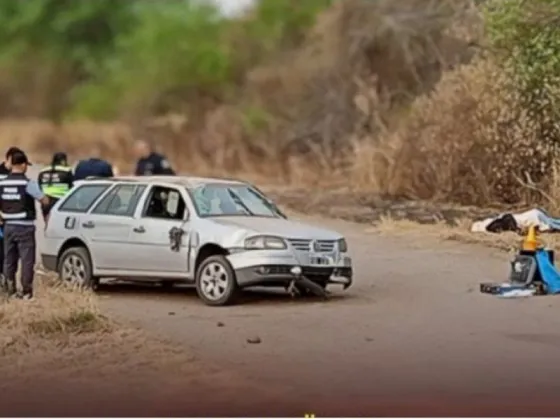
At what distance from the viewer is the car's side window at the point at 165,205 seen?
1736cm

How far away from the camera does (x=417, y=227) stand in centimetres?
2536

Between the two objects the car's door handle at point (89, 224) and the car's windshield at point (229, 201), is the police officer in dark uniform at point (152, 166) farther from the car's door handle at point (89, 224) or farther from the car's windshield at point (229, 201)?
the car's door handle at point (89, 224)

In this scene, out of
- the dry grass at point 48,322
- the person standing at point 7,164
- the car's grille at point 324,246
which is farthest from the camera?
the car's grille at point 324,246

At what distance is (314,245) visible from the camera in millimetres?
16859

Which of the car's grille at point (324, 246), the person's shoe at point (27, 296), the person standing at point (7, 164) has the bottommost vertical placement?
the person's shoe at point (27, 296)

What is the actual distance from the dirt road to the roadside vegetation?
7349mm

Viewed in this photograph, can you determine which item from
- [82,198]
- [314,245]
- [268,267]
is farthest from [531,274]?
[82,198]

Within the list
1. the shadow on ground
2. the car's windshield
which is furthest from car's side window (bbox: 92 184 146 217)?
the shadow on ground

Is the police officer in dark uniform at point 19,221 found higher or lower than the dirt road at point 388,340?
higher

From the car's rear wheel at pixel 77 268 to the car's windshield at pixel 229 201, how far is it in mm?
1530

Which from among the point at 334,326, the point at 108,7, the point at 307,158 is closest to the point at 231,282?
the point at 334,326

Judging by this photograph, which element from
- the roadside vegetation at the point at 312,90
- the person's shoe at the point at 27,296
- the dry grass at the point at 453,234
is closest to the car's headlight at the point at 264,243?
the person's shoe at the point at 27,296

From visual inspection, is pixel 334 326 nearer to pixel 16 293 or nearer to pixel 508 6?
pixel 16 293

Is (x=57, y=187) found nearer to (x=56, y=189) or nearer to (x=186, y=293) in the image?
(x=56, y=189)
